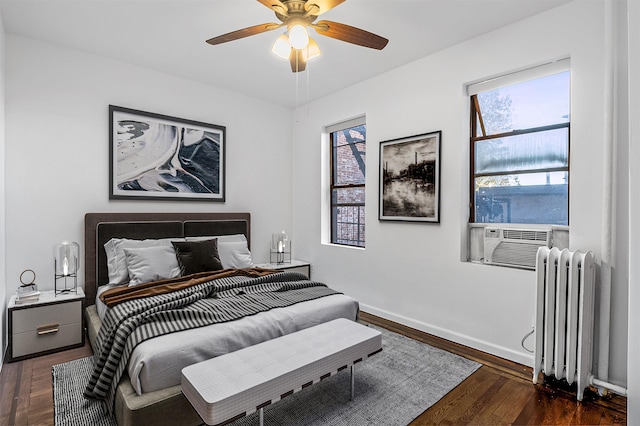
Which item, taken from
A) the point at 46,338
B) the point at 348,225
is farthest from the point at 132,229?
the point at 348,225

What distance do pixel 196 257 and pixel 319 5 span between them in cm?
246

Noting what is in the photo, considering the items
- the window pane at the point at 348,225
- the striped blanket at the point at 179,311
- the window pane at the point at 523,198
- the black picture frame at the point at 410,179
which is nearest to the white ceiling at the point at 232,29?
the black picture frame at the point at 410,179

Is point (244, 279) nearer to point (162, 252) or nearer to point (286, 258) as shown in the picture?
point (162, 252)

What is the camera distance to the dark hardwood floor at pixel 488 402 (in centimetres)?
212

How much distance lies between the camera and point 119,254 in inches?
133

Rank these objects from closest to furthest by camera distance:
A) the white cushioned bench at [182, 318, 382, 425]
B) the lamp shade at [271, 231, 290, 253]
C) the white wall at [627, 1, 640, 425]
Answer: the white wall at [627, 1, 640, 425] → the white cushioned bench at [182, 318, 382, 425] → the lamp shade at [271, 231, 290, 253]

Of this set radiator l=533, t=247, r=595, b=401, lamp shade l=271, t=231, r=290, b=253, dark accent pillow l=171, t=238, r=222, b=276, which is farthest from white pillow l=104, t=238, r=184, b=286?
radiator l=533, t=247, r=595, b=401

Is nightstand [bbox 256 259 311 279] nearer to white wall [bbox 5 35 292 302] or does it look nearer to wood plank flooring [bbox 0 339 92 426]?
white wall [bbox 5 35 292 302]

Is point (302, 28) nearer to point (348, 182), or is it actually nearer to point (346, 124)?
point (346, 124)

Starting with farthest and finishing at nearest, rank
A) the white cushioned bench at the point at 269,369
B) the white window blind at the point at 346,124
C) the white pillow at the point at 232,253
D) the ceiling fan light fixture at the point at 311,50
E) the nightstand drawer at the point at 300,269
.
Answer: the nightstand drawer at the point at 300,269, the white window blind at the point at 346,124, the white pillow at the point at 232,253, the ceiling fan light fixture at the point at 311,50, the white cushioned bench at the point at 269,369

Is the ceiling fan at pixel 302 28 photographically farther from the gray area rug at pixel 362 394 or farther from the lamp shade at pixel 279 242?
the lamp shade at pixel 279 242

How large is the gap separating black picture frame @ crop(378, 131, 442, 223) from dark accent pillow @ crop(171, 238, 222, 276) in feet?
6.02

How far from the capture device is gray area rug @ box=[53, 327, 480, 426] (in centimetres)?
212

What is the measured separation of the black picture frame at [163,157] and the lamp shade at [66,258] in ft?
2.01
